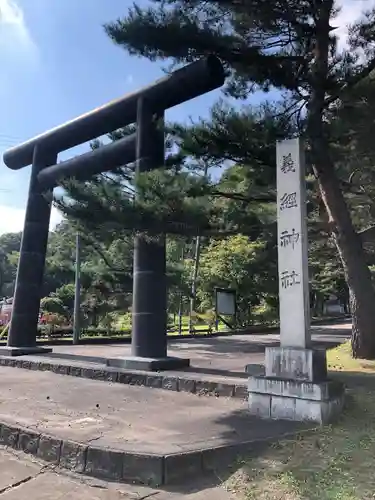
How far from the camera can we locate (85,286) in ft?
55.6

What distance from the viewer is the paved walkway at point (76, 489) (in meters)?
3.03

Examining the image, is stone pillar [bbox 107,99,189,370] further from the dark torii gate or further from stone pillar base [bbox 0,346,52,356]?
stone pillar base [bbox 0,346,52,356]

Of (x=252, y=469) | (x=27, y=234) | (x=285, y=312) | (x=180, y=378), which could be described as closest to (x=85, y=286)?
(x=27, y=234)

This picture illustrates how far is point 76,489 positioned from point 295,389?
2122mm

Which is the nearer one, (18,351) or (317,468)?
(317,468)

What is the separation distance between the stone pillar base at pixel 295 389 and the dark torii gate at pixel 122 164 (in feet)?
8.39

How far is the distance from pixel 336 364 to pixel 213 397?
2414 mm

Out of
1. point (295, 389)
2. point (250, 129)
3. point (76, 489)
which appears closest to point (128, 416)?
point (76, 489)

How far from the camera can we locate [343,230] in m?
7.36

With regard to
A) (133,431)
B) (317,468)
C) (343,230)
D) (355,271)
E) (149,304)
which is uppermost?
(343,230)

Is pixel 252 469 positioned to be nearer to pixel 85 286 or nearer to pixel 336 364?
pixel 336 364

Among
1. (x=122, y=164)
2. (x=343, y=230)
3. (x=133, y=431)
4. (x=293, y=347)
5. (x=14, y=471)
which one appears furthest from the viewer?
(x=122, y=164)

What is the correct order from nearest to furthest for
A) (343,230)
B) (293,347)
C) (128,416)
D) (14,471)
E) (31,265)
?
1. (14,471)
2. (293,347)
3. (128,416)
4. (343,230)
5. (31,265)

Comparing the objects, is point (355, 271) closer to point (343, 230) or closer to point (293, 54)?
point (343, 230)
